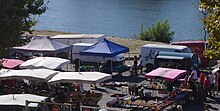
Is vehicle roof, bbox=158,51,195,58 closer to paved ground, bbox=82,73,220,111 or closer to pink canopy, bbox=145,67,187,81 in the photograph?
paved ground, bbox=82,73,220,111

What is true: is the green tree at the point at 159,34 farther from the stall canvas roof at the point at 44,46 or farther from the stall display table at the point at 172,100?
the stall display table at the point at 172,100

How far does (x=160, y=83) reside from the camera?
68.2ft

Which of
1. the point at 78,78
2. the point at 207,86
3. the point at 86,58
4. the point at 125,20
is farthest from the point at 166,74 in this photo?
the point at 125,20

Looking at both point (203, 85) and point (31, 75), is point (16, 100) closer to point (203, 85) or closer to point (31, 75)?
point (31, 75)

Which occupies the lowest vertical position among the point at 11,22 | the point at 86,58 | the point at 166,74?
the point at 166,74

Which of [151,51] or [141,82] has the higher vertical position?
[151,51]

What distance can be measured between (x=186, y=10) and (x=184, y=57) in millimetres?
65461

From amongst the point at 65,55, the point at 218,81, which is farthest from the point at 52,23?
the point at 218,81

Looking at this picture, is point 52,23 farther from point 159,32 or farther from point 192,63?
point 192,63

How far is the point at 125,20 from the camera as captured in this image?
72.6 m

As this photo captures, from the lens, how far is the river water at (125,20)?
2394 inches

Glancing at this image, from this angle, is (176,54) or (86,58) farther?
(86,58)

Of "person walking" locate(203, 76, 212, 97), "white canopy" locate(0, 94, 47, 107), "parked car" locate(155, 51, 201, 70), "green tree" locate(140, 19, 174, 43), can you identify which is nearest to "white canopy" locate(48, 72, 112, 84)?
"white canopy" locate(0, 94, 47, 107)

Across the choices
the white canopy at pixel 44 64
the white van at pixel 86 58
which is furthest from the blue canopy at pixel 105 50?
the white canopy at pixel 44 64
